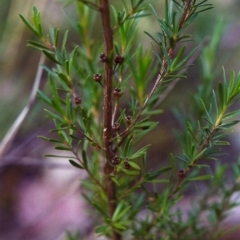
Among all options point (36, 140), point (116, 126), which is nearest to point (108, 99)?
point (116, 126)

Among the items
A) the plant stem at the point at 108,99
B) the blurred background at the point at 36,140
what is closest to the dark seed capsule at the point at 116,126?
the plant stem at the point at 108,99

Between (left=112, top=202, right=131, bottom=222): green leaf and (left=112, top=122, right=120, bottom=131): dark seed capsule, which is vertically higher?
(left=112, top=122, right=120, bottom=131): dark seed capsule

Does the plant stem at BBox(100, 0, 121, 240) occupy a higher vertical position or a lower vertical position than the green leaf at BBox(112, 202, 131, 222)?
higher

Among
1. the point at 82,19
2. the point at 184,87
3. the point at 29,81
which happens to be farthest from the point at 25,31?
the point at 82,19

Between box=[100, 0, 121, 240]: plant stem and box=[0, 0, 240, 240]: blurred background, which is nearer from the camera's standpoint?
box=[100, 0, 121, 240]: plant stem

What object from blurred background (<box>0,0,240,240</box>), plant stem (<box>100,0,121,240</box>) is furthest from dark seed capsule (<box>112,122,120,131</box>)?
blurred background (<box>0,0,240,240</box>)

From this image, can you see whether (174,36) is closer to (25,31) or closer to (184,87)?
(25,31)

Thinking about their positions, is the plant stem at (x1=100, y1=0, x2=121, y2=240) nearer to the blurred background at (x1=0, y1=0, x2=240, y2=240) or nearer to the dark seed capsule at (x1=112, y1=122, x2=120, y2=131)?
the dark seed capsule at (x1=112, y1=122, x2=120, y2=131)

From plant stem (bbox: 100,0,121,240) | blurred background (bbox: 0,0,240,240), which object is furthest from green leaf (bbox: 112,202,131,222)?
blurred background (bbox: 0,0,240,240)

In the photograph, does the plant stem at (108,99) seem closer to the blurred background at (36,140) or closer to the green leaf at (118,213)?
the green leaf at (118,213)

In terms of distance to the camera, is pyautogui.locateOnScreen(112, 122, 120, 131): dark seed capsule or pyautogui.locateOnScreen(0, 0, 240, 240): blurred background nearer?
pyautogui.locateOnScreen(112, 122, 120, 131): dark seed capsule

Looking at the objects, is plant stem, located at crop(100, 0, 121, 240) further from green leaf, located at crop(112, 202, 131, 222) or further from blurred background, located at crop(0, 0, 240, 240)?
blurred background, located at crop(0, 0, 240, 240)
